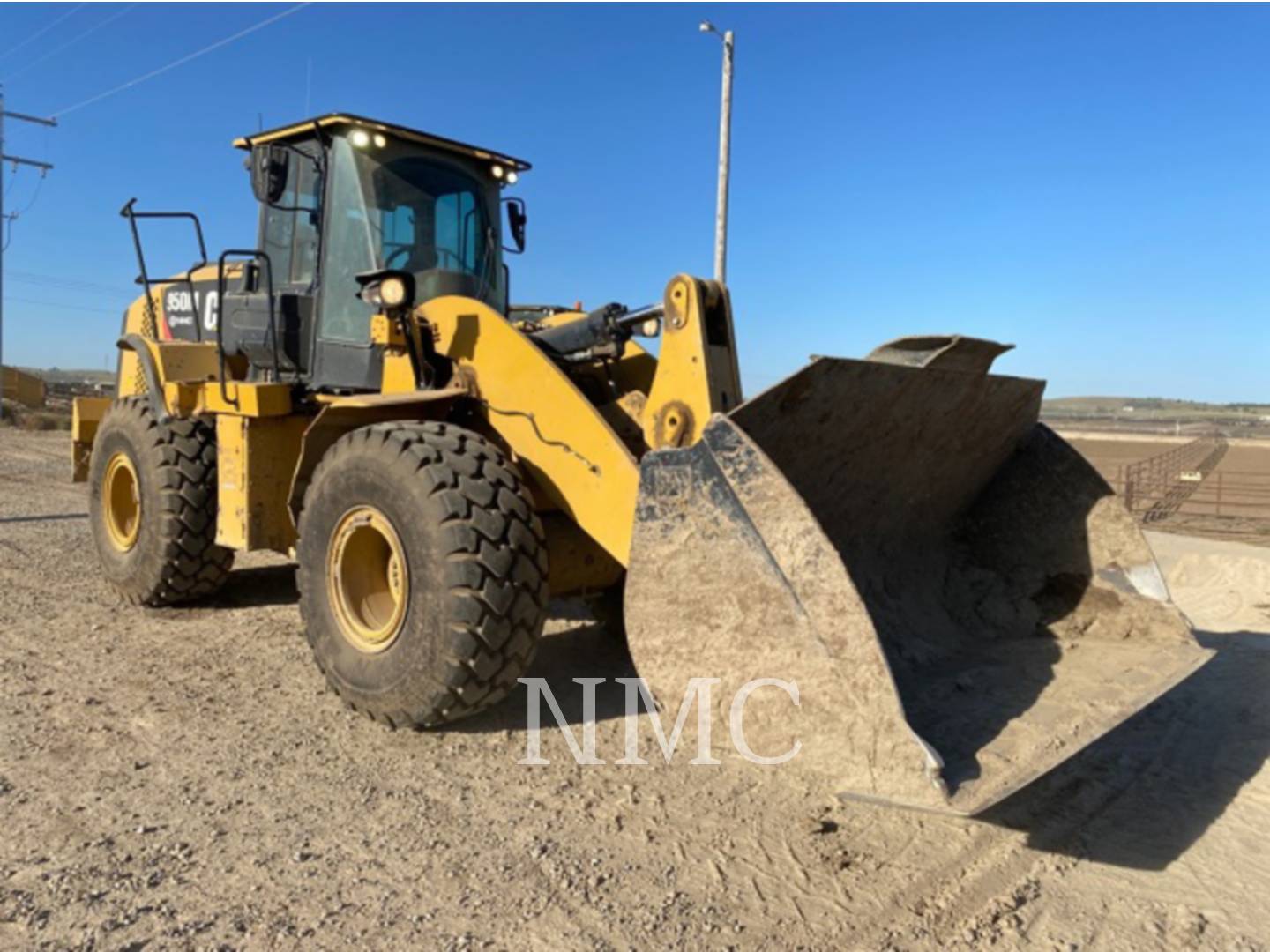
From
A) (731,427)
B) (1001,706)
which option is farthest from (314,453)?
(1001,706)

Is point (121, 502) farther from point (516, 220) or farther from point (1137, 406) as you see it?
point (1137, 406)

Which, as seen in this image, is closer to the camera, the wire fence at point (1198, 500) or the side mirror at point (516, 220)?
the side mirror at point (516, 220)

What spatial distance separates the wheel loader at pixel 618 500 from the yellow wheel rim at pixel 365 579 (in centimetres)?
2

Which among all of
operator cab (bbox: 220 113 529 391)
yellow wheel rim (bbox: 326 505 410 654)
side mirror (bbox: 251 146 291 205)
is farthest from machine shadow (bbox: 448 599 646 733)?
side mirror (bbox: 251 146 291 205)

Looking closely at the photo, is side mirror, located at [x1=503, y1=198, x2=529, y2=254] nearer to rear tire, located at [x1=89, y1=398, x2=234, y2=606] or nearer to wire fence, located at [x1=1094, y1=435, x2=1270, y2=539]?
rear tire, located at [x1=89, y1=398, x2=234, y2=606]

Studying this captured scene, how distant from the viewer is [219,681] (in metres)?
4.96

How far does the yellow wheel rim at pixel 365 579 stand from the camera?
4289 mm

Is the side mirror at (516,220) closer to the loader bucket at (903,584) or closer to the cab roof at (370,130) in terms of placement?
the cab roof at (370,130)

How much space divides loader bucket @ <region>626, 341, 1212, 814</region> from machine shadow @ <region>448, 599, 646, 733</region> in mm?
1170

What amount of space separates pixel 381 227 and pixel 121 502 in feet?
10.0

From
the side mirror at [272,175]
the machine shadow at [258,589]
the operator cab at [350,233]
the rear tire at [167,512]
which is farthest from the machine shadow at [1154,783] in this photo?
the rear tire at [167,512]

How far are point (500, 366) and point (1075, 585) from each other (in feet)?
9.76

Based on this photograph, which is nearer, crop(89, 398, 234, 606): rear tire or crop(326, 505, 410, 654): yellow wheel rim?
crop(326, 505, 410, 654): yellow wheel rim

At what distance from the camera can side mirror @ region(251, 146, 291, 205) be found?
5359mm
